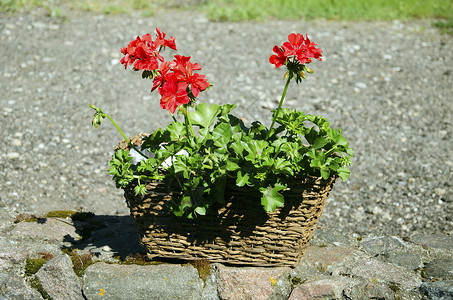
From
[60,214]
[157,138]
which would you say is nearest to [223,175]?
[157,138]

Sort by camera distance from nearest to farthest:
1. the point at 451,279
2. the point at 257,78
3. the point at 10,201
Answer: the point at 451,279
the point at 10,201
the point at 257,78

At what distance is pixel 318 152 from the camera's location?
237cm

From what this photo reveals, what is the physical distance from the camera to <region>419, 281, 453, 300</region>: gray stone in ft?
8.66

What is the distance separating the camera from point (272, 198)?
7.67ft

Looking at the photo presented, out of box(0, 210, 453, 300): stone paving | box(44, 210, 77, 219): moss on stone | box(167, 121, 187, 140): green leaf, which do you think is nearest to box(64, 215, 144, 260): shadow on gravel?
box(0, 210, 453, 300): stone paving

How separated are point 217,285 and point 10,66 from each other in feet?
13.9

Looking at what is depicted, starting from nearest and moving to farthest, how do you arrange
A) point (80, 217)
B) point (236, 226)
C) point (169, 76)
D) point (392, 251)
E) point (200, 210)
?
point (169, 76), point (200, 210), point (236, 226), point (392, 251), point (80, 217)

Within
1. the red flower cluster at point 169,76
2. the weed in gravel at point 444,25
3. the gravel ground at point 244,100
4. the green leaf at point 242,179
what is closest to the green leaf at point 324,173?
the green leaf at point 242,179

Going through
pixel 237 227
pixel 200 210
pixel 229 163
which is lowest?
pixel 237 227

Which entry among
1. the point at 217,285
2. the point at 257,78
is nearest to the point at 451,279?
the point at 217,285

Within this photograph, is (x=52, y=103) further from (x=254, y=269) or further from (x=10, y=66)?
(x=254, y=269)

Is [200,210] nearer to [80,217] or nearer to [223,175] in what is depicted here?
[223,175]

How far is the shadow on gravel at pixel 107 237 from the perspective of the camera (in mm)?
2924

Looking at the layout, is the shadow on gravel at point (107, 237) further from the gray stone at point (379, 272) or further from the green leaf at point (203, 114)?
the gray stone at point (379, 272)
